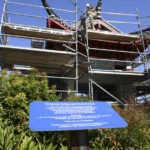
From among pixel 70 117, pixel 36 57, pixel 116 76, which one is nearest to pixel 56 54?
pixel 36 57

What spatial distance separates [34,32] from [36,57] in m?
1.43

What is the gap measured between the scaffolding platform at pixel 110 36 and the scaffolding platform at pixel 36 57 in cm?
242

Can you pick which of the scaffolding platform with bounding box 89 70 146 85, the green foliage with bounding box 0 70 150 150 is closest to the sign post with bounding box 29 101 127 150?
the green foliage with bounding box 0 70 150 150

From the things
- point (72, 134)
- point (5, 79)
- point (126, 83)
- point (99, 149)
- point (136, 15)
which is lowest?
point (99, 149)

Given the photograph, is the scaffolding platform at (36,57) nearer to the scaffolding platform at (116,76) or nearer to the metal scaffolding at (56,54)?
the metal scaffolding at (56,54)

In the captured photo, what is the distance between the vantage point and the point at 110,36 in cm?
1076

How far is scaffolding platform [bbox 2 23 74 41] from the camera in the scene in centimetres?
854

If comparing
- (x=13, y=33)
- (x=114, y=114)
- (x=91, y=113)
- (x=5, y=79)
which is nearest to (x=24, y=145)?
(x=91, y=113)

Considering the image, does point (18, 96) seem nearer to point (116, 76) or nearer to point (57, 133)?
point (57, 133)

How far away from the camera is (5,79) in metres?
5.47

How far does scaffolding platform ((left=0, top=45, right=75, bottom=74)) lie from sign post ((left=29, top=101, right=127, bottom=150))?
5.81 metres

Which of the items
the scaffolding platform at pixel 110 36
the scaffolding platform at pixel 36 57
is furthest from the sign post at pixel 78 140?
the scaffolding platform at pixel 110 36

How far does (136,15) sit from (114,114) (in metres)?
11.2

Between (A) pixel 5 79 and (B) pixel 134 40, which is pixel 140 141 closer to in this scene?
(A) pixel 5 79
